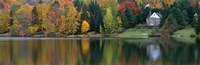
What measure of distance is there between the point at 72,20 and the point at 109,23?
12661 mm

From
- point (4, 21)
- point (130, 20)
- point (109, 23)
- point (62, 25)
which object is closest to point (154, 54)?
point (109, 23)

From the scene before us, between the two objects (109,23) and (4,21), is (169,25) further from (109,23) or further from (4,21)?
(4,21)

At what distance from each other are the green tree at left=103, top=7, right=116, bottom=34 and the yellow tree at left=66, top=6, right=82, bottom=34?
8.74 meters

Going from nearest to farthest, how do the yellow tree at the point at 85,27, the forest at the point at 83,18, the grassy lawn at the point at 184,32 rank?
the grassy lawn at the point at 184,32 → the forest at the point at 83,18 → the yellow tree at the point at 85,27

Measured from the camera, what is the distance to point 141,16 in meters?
118

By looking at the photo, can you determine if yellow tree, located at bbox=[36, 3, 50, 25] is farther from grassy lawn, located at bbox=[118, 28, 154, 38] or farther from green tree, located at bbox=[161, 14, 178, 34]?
green tree, located at bbox=[161, 14, 178, 34]

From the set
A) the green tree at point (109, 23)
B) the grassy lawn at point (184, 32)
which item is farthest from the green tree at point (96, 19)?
the grassy lawn at point (184, 32)

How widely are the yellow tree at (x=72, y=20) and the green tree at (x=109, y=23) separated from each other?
8.74m

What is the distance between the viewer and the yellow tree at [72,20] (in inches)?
4523

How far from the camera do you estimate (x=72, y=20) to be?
11725cm

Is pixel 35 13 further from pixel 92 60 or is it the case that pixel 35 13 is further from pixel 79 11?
pixel 92 60

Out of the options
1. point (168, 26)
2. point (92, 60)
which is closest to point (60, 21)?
point (168, 26)

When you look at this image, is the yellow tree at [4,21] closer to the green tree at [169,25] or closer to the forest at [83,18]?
the forest at [83,18]

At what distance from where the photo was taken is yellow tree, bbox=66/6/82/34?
114875 mm
